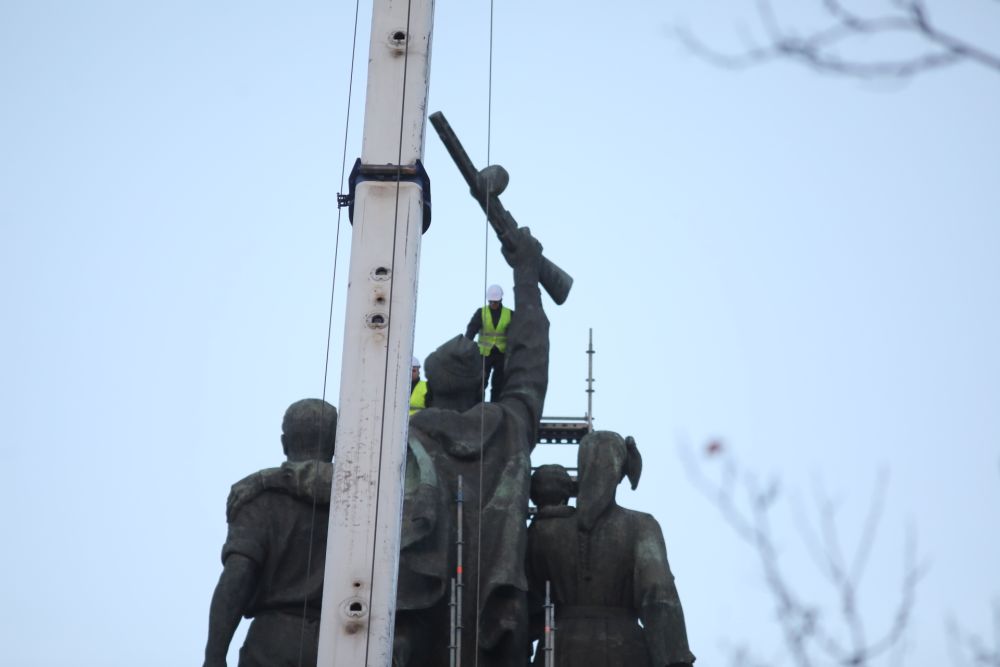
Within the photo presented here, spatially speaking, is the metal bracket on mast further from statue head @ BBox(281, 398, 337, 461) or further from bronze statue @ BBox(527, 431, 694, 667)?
bronze statue @ BBox(527, 431, 694, 667)

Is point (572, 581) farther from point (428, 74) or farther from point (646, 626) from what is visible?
point (428, 74)

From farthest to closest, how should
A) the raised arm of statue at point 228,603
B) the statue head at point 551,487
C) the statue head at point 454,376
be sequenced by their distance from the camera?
the statue head at point 454,376
the statue head at point 551,487
the raised arm of statue at point 228,603

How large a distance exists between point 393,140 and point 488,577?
3472mm

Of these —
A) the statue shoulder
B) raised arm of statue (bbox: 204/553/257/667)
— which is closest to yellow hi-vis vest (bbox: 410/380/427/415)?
the statue shoulder

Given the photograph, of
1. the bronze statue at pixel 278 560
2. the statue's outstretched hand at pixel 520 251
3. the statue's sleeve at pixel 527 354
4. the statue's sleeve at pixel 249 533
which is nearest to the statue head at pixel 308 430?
the bronze statue at pixel 278 560

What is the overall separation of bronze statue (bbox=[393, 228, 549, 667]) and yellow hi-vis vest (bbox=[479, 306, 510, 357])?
0.44 feet

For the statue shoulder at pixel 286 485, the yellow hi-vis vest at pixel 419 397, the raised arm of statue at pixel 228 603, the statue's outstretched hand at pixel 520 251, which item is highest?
the statue's outstretched hand at pixel 520 251

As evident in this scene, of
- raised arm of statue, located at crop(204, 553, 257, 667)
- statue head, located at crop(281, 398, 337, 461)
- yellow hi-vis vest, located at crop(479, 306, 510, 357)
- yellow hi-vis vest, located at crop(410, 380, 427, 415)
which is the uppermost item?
yellow hi-vis vest, located at crop(479, 306, 510, 357)

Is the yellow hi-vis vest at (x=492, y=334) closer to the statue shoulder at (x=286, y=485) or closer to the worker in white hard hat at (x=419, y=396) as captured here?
the worker in white hard hat at (x=419, y=396)

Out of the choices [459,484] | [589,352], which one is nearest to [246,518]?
[459,484]

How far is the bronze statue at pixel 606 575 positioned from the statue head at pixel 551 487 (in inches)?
11.1

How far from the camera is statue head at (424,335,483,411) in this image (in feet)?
51.3

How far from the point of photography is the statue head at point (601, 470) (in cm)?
1422

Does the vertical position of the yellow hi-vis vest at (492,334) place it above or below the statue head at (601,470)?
above
